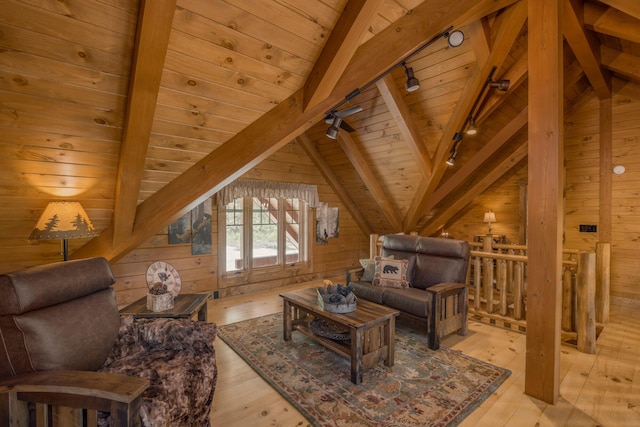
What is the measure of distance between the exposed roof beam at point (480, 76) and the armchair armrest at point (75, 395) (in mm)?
3668

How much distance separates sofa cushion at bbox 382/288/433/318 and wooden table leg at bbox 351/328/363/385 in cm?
89

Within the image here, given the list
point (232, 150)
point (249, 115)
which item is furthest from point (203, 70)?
point (232, 150)

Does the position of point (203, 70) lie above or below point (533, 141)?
above

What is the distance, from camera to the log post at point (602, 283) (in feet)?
11.3

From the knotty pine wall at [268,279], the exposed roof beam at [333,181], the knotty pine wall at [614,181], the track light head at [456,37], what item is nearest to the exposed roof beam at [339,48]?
the track light head at [456,37]

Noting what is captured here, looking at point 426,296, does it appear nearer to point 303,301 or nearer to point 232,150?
point 303,301

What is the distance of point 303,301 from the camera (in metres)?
2.68

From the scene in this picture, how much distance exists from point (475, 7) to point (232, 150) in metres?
2.35

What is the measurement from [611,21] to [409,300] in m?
3.26

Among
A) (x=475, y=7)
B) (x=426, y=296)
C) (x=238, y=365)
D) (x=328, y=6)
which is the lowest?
(x=238, y=365)

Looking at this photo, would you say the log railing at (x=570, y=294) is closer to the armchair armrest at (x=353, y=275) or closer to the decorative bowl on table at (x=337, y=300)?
the armchair armrest at (x=353, y=275)

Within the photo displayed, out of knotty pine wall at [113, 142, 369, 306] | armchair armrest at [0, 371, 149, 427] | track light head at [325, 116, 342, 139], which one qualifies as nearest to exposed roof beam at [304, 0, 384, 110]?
track light head at [325, 116, 342, 139]

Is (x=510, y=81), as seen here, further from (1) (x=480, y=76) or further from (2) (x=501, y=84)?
(1) (x=480, y=76)

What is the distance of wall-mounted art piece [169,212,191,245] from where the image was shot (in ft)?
13.3
